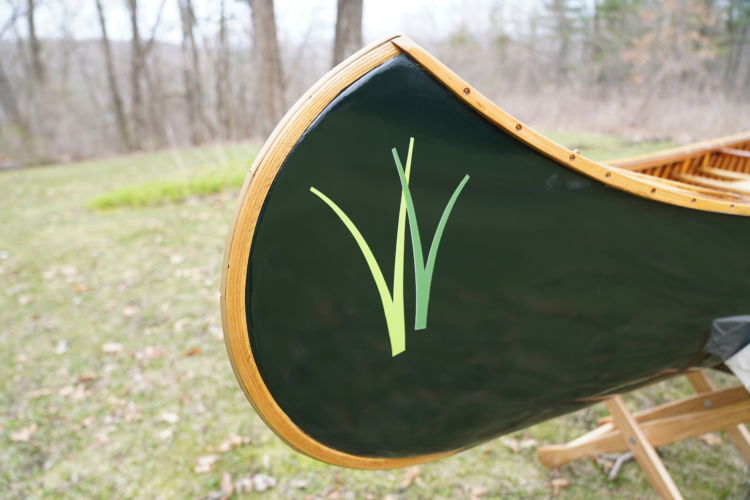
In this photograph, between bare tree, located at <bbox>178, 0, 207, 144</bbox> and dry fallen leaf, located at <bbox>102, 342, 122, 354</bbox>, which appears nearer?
dry fallen leaf, located at <bbox>102, 342, 122, 354</bbox>

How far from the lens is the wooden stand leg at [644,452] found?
1838mm

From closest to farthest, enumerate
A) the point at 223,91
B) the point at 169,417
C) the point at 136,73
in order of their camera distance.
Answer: the point at 169,417, the point at 136,73, the point at 223,91

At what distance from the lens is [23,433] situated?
2777 millimetres

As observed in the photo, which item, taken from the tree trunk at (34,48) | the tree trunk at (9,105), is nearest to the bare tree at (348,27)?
the tree trunk at (34,48)

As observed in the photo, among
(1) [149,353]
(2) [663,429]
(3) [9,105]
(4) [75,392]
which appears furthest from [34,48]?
(2) [663,429]

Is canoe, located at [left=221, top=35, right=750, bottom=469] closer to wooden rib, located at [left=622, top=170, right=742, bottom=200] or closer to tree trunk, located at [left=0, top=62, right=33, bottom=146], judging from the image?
wooden rib, located at [left=622, top=170, right=742, bottom=200]

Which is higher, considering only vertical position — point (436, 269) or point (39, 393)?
point (436, 269)

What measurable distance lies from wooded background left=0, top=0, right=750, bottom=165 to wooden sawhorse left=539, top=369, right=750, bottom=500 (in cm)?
792

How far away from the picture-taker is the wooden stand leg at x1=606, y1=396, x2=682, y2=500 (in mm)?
1838

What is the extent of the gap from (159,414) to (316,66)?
56.7 feet

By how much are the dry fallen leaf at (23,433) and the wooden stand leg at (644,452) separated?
2.95 meters

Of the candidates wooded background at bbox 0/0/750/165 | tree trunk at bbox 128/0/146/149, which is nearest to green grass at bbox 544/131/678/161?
wooded background at bbox 0/0/750/165

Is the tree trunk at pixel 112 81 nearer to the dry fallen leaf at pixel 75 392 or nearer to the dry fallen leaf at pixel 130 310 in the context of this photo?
the dry fallen leaf at pixel 130 310

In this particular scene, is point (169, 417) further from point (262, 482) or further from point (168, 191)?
point (168, 191)
